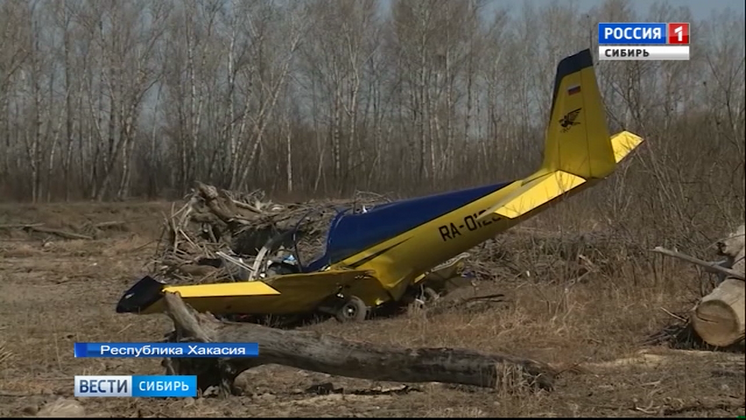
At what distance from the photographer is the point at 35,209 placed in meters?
30.1

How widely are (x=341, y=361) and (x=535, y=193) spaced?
13.8ft

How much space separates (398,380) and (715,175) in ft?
18.5

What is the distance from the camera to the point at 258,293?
9.86m

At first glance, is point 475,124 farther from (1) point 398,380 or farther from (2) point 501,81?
(1) point 398,380

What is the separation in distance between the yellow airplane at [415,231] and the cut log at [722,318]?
92.1 inches

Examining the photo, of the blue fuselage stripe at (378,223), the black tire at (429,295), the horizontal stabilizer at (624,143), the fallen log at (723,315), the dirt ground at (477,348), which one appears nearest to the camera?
the dirt ground at (477,348)

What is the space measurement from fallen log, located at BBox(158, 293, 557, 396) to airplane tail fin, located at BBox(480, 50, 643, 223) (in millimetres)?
3709

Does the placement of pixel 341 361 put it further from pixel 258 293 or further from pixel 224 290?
pixel 258 293

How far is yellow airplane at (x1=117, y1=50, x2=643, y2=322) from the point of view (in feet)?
30.7

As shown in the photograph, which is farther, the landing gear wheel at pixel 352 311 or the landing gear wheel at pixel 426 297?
the landing gear wheel at pixel 426 297
